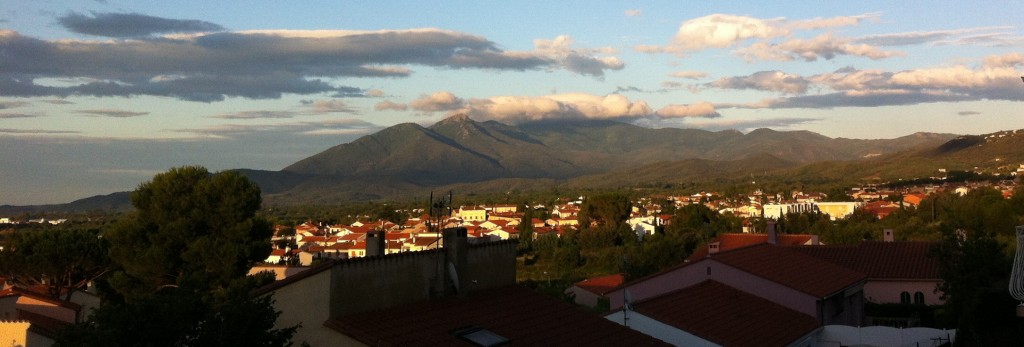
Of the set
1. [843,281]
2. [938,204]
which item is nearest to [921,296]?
[843,281]

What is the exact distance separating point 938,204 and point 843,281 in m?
57.2

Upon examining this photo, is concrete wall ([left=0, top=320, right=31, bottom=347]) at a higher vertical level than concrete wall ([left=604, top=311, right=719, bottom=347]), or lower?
higher

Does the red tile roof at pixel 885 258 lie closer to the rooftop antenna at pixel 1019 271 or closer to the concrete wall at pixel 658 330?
the concrete wall at pixel 658 330

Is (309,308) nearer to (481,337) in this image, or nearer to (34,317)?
(481,337)

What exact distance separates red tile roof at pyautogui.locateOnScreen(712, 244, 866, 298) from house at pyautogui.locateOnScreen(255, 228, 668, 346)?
7.41 m

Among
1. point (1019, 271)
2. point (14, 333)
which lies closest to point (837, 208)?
point (1019, 271)

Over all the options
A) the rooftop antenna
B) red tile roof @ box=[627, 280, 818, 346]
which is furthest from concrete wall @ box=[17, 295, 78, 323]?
the rooftop antenna

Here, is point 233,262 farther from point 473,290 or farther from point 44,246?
point 473,290

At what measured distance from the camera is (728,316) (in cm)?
2008

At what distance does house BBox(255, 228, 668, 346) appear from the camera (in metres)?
12.8

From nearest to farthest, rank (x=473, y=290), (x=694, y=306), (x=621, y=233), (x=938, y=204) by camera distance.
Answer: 1. (x=473, y=290)
2. (x=694, y=306)
3. (x=938, y=204)
4. (x=621, y=233)

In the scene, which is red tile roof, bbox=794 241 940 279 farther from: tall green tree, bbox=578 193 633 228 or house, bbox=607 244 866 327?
tall green tree, bbox=578 193 633 228

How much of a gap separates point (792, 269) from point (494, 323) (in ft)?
41.5

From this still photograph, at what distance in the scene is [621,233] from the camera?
8269 centimetres
